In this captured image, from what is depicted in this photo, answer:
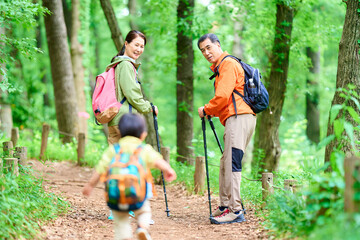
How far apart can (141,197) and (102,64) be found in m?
26.5

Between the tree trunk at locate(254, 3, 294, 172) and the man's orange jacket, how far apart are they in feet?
12.7

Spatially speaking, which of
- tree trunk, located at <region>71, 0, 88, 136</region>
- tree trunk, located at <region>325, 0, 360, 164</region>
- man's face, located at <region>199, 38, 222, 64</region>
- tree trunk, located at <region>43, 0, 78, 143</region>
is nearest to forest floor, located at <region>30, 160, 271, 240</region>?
tree trunk, located at <region>325, 0, 360, 164</region>

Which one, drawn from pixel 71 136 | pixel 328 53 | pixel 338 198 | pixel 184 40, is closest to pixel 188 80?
pixel 184 40

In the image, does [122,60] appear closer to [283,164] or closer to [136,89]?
[136,89]

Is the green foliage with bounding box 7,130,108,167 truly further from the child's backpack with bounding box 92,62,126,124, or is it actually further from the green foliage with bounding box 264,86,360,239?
the green foliage with bounding box 264,86,360,239

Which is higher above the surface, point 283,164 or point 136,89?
point 136,89

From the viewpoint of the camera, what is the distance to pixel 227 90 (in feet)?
16.8

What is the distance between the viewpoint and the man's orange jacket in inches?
203

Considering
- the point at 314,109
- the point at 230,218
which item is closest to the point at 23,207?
the point at 230,218

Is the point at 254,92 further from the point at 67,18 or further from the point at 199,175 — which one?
the point at 67,18

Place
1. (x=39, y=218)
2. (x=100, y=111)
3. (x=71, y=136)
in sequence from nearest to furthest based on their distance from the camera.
Answer: 1. (x=39, y=218)
2. (x=100, y=111)
3. (x=71, y=136)

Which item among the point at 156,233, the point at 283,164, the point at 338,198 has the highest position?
the point at 338,198

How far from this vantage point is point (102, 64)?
2911 centimetres

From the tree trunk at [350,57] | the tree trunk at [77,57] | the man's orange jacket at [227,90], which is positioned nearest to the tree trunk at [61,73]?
the tree trunk at [77,57]
